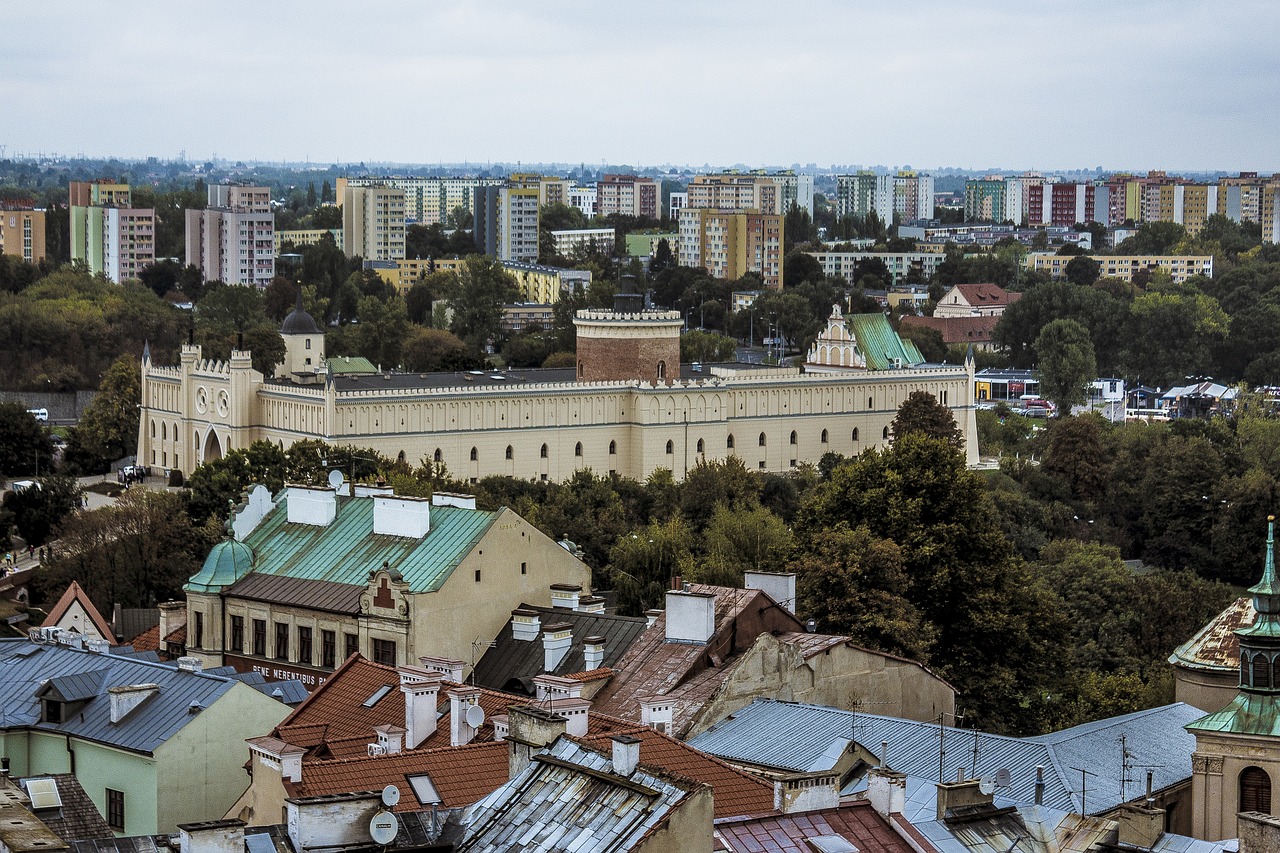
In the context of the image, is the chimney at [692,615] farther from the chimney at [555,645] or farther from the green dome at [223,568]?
the green dome at [223,568]

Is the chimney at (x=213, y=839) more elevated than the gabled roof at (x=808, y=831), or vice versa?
the chimney at (x=213, y=839)

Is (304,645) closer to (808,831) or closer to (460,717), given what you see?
(460,717)

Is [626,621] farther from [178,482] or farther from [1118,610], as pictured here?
[178,482]

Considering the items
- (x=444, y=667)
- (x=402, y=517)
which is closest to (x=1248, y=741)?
(x=444, y=667)

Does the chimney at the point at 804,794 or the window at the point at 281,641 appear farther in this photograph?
the window at the point at 281,641

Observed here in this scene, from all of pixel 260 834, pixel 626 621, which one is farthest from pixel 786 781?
pixel 626 621

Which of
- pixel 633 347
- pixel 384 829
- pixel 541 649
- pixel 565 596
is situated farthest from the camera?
pixel 633 347

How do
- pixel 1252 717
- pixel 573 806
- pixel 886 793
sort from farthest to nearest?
1. pixel 1252 717
2. pixel 886 793
3. pixel 573 806

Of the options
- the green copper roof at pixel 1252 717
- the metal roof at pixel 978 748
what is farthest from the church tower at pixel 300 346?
the green copper roof at pixel 1252 717
